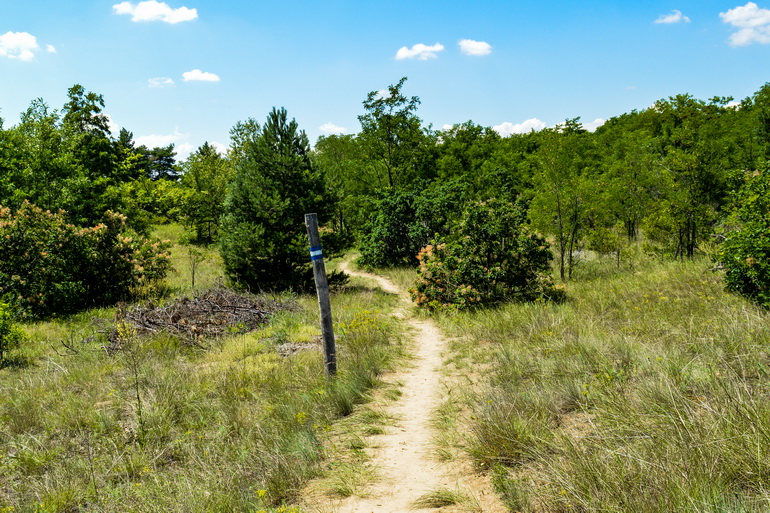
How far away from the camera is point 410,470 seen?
383 centimetres

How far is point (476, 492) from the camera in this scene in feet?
10.8

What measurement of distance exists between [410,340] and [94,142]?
21120 mm

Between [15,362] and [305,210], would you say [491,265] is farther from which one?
[15,362]

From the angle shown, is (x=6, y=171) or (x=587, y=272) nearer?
(x=587, y=272)

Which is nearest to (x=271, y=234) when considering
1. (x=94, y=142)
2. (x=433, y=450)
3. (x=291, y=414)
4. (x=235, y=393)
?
(x=235, y=393)

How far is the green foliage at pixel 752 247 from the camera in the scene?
7750 millimetres

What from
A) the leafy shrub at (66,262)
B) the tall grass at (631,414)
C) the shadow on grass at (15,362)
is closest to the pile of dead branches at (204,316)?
the shadow on grass at (15,362)

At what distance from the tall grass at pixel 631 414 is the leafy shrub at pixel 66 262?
1291 centimetres

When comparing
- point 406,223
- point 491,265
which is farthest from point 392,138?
point 491,265

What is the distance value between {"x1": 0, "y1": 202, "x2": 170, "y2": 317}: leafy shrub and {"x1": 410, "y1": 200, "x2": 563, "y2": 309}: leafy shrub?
1070 cm

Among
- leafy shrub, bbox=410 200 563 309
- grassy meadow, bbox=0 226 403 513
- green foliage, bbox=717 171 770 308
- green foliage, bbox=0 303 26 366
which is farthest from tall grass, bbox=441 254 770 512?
green foliage, bbox=0 303 26 366

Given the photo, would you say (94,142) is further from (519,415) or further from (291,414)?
(519,415)

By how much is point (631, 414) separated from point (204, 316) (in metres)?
9.16

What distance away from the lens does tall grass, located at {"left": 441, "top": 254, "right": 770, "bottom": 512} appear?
99.3 inches
